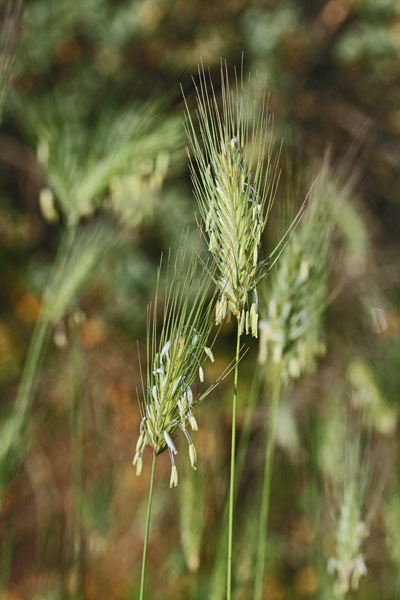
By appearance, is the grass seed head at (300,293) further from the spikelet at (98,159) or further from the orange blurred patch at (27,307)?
the orange blurred patch at (27,307)

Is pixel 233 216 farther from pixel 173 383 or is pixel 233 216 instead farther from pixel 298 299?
pixel 298 299

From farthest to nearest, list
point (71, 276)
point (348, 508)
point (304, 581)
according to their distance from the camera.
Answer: point (304, 581) < point (71, 276) < point (348, 508)

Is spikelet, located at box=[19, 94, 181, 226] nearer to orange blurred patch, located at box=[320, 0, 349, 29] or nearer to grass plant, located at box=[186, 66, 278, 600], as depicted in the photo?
grass plant, located at box=[186, 66, 278, 600]

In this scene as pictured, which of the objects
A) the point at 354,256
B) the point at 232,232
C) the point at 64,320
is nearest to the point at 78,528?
the point at 64,320

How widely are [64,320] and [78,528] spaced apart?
1.18 ft

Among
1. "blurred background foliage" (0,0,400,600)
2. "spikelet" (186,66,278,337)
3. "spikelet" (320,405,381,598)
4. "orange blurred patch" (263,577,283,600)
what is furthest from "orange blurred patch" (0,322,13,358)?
"spikelet" (186,66,278,337)

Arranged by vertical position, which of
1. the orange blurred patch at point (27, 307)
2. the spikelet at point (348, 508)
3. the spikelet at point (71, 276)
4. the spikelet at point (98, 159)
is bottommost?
the spikelet at point (348, 508)

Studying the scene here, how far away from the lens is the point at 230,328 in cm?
295

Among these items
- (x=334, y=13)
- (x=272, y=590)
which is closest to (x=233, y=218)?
(x=272, y=590)

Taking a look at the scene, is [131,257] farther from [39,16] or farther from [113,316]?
[39,16]

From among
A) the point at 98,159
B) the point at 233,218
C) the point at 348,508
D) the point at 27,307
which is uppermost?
the point at 27,307

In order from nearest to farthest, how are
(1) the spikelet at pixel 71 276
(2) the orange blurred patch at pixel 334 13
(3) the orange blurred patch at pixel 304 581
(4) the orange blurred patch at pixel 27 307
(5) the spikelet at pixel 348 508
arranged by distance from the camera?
(5) the spikelet at pixel 348 508, (1) the spikelet at pixel 71 276, (3) the orange blurred patch at pixel 304 581, (4) the orange blurred patch at pixel 27 307, (2) the orange blurred patch at pixel 334 13

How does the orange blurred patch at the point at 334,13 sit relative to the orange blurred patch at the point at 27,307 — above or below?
above

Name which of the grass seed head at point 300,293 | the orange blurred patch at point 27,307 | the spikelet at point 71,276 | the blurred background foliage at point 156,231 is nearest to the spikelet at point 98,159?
the spikelet at point 71,276
